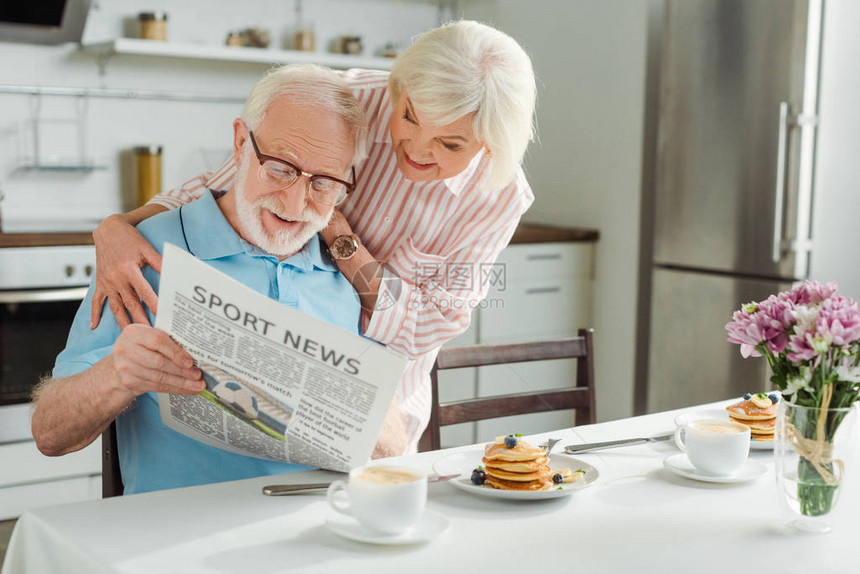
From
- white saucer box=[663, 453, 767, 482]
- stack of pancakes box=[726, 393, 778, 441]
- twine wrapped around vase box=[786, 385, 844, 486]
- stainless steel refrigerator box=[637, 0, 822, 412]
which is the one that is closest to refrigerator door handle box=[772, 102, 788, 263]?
stainless steel refrigerator box=[637, 0, 822, 412]

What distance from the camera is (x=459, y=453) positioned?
1260 mm

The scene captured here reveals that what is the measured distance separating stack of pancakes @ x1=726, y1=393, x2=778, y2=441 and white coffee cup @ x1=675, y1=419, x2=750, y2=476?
0.55 feet

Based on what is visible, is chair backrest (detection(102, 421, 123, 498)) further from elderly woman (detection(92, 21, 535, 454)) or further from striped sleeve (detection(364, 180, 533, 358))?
striped sleeve (detection(364, 180, 533, 358))

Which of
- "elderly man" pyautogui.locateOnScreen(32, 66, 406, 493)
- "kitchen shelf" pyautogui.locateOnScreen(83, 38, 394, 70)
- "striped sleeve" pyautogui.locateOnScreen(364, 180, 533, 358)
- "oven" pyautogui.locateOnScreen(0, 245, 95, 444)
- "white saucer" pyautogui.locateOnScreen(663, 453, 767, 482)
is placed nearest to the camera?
"white saucer" pyautogui.locateOnScreen(663, 453, 767, 482)

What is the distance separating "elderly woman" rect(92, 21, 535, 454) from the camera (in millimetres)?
1356

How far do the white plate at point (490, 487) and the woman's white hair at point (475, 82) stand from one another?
1.57 ft

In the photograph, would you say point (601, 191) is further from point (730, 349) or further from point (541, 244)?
point (730, 349)

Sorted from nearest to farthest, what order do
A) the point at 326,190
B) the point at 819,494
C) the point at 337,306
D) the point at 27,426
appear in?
the point at 819,494 < the point at 326,190 < the point at 337,306 < the point at 27,426

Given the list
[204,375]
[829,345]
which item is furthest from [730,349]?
[204,375]

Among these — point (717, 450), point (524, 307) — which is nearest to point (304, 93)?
point (717, 450)

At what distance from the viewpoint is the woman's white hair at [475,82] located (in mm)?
1357

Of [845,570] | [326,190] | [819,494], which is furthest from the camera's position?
[326,190]

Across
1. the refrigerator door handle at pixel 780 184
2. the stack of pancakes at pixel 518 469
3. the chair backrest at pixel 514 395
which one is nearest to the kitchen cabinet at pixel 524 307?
the refrigerator door handle at pixel 780 184

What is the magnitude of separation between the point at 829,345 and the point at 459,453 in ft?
1.66
